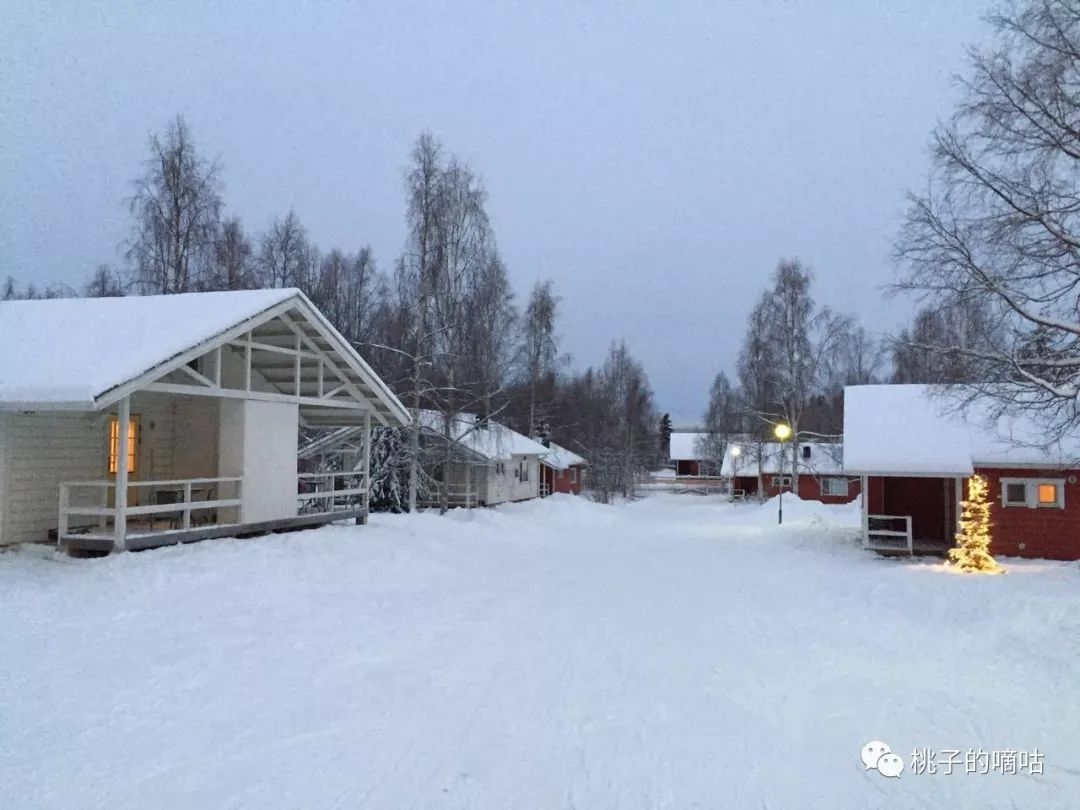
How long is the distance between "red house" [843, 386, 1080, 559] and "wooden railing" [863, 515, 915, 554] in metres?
0.03

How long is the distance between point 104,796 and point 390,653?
3.80m

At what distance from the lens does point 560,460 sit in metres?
48.6

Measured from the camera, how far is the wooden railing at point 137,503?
11.2 m

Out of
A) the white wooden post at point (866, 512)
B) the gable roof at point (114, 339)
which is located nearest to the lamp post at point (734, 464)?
the white wooden post at point (866, 512)

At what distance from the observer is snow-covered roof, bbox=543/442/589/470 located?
46.2 meters

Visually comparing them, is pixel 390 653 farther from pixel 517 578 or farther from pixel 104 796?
pixel 517 578

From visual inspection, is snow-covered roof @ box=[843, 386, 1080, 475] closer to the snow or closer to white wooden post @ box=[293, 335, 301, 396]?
white wooden post @ box=[293, 335, 301, 396]

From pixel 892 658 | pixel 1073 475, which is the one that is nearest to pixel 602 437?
pixel 1073 475

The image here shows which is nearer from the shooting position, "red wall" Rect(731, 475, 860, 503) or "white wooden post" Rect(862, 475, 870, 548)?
"white wooden post" Rect(862, 475, 870, 548)

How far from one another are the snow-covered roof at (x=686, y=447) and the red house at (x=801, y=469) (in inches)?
808

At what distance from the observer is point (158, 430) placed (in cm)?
1488

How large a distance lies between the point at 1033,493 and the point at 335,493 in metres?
17.0

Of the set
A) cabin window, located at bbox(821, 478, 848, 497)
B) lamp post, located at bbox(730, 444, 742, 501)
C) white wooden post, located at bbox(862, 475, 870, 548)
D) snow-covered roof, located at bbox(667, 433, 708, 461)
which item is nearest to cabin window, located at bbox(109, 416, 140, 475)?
white wooden post, located at bbox(862, 475, 870, 548)

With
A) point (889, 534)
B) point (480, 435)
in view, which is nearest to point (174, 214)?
point (480, 435)
